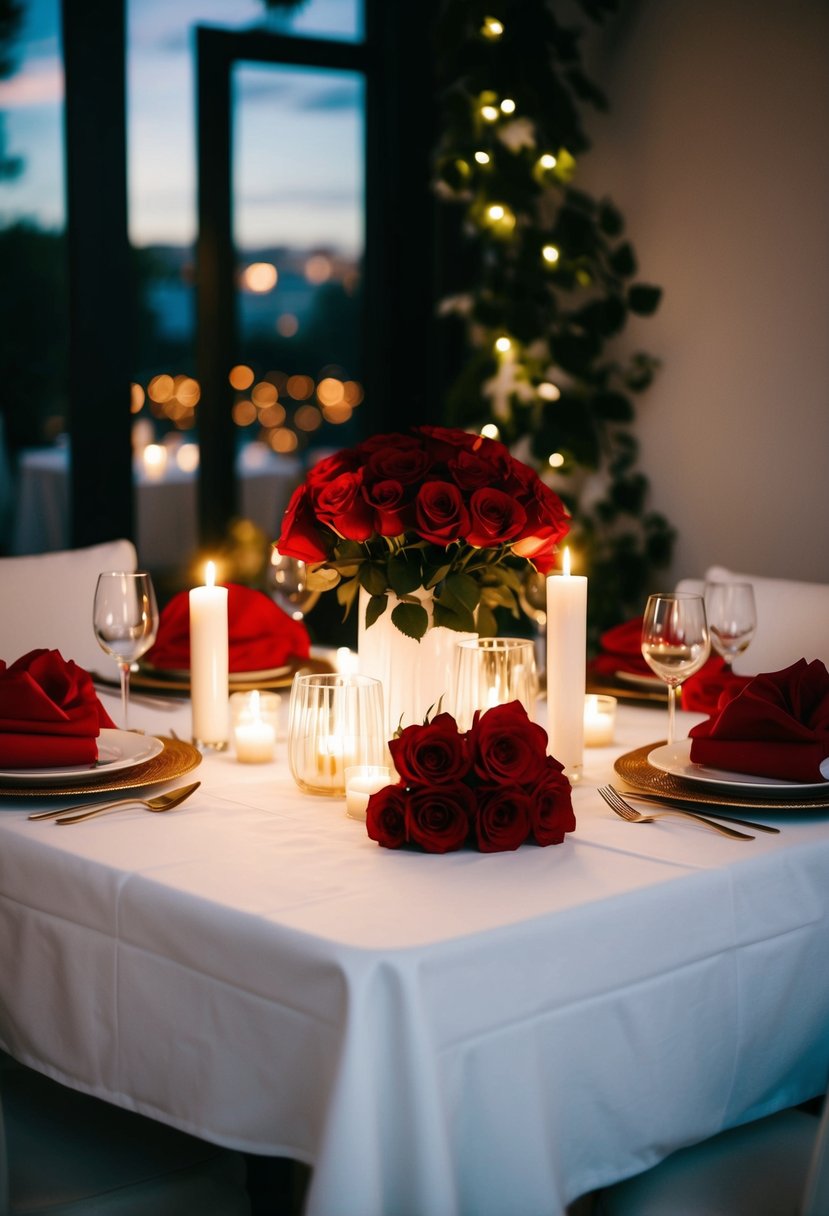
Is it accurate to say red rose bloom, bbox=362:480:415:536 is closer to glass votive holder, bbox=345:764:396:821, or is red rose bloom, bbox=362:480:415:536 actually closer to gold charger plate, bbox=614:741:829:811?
glass votive holder, bbox=345:764:396:821

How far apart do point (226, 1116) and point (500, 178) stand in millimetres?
3194

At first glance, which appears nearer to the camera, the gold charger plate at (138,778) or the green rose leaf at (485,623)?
the gold charger plate at (138,778)

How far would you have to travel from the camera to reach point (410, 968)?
110cm

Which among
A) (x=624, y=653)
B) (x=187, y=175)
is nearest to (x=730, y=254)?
(x=187, y=175)

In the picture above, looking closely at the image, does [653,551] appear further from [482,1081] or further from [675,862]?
[482,1081]

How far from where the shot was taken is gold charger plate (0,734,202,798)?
1566 millimetres

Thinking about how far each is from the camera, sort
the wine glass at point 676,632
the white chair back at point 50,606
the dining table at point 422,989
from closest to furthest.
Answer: the dining table at point 422,989 < the wine glass at point 676,632 < the white chair back at point 50,606

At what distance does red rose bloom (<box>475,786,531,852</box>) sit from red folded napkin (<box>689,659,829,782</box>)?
319 millimetres

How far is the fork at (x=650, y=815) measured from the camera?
146 cm

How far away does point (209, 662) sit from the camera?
182cm

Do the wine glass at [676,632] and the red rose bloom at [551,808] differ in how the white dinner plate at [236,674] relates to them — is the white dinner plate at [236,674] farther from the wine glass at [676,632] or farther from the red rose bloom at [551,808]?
the red rose bloom at [551,808]

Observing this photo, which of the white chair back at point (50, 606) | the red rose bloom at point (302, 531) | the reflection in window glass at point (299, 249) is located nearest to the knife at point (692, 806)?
the red rose bloom at point (302, 531)

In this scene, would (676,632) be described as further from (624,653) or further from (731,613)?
(624,653)

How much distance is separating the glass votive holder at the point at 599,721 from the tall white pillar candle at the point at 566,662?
0.20 metres
